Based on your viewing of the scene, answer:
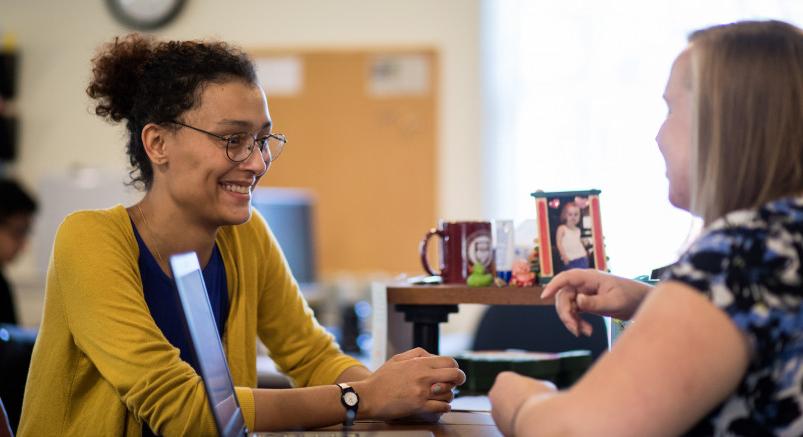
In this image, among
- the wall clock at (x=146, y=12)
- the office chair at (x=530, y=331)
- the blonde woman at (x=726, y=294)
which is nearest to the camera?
the blonde woman at (x=726, y=294)

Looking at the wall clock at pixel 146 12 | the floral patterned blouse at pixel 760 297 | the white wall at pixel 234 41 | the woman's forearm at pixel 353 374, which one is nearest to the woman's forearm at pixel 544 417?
the floral patterned blouse at pixel 760 297

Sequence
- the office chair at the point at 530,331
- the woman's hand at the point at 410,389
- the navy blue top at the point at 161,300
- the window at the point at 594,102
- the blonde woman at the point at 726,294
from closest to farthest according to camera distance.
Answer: the blonde woman at the point at 726,294 → the woman's hand at the point at 410,389 → the navy blue top at the point at 161,300 → the office chair at the point at 530,331 → the window at the point at 594,102

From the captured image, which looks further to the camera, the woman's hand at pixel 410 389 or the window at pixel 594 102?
the window at pixel 594 102

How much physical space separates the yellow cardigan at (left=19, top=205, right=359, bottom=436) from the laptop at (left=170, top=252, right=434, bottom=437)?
134 mm

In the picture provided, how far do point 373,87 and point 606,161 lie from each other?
1330 mm

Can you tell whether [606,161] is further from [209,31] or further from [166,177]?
[166,177]

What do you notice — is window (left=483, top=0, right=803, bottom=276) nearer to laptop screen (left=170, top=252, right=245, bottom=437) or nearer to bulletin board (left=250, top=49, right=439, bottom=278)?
bulletin board (left=250, top=49, right=439, bottom=278)

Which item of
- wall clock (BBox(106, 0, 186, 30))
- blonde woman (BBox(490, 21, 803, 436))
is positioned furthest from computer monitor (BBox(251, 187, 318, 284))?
blonde woman (BBox(490, 21, 803, 436))

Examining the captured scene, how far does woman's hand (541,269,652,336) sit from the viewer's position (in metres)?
1.29

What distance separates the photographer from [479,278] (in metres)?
1.80

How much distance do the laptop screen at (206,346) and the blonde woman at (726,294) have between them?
0.34 m

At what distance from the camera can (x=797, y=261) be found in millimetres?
904

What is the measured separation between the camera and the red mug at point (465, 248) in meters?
1.85

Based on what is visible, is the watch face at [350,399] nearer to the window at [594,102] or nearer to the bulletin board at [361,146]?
the window at [594,102]
